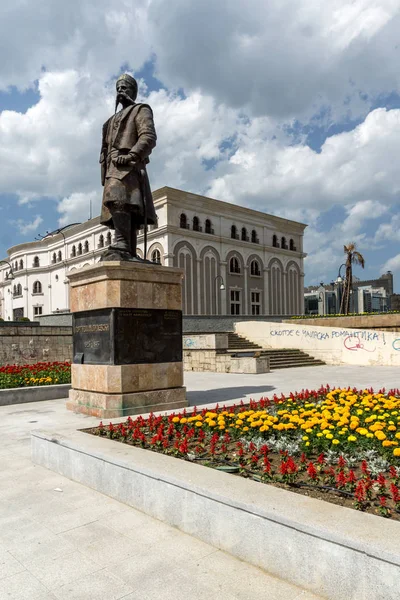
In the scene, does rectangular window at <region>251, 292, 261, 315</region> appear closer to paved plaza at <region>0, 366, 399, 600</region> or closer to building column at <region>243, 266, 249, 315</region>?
building column at <region>243, 266, 249, 315</region>

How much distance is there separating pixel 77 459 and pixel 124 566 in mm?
1765

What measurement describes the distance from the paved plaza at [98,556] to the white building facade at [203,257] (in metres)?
34.1

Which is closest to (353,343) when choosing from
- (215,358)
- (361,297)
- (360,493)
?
(215,358)

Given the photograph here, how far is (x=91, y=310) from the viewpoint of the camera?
7969 mm

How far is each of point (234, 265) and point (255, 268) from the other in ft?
10.3

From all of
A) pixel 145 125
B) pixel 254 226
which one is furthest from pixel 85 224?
pixel 145 125

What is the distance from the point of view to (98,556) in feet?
10.4

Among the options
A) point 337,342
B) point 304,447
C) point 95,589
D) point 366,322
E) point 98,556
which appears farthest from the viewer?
point 366,322

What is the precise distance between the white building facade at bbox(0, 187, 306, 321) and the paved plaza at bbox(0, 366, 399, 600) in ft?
112

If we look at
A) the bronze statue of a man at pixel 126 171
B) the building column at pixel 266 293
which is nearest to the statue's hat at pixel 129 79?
the bronze statue of a man at pixel 126 171

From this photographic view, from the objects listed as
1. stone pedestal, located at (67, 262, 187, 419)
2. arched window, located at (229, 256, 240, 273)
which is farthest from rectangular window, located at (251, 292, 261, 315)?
stone pedestal, located at (67, 262, 187, 419)

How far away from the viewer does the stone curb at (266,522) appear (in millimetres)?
2402

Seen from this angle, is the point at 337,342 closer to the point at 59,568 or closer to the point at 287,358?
the point at 287,358

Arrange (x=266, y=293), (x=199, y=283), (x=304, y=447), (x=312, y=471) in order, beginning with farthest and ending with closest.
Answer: (x=266, y=293) → (x=199, y=283) → (x=304, y=447) → (x=312, y=471)
